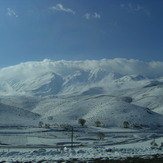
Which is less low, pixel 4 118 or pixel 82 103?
pixel 82 103

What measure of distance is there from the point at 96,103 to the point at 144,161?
168486 millimetres

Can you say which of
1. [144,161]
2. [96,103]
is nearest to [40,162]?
[144,161]

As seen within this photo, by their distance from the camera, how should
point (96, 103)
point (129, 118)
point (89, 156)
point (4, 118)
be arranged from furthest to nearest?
point (96, 103) → point (129, 118) → point (4, 118) → point (89, 156)

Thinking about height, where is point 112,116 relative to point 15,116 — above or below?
above

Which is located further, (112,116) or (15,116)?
(112,116)

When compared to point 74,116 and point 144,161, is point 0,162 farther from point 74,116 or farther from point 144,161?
point 74,116

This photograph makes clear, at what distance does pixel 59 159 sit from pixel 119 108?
444 feet

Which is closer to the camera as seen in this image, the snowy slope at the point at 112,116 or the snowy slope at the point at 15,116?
the snowy slope at the point at 15,116

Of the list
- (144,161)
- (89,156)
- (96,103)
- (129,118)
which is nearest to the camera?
(144,161)

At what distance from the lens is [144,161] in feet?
69.6

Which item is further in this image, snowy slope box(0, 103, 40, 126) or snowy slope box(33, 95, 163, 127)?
snowy slope box(33, 95, 163, 127)

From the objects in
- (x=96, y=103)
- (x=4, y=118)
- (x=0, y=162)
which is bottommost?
(x=0, y=162)

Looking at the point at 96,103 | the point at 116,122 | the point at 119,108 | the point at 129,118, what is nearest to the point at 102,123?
the point at 116,122

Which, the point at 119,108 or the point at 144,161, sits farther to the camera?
the point at 119,108
